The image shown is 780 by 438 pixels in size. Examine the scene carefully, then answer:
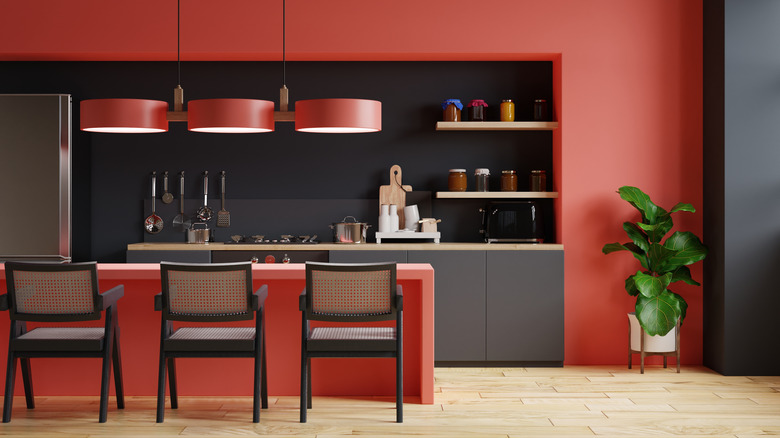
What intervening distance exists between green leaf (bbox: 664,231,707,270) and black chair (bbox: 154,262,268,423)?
2.94 metres

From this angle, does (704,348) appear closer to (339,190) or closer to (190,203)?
(339,190)

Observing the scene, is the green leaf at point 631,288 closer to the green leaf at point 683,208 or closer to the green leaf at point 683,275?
the green leaf at point 683,275

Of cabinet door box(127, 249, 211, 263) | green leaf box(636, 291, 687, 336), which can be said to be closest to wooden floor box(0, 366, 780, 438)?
green leaf box(636, 291, 687, 336)

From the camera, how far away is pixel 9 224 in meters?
5.70

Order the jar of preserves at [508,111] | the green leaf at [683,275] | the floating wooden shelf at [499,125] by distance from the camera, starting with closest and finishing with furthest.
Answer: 1. the green leaf at [683,275]
2. the floating wooden shelf at [499,125]
3. the jar of preserves at [508,111]

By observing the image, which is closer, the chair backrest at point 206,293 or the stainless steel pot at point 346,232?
the chair backrest at point 206,293

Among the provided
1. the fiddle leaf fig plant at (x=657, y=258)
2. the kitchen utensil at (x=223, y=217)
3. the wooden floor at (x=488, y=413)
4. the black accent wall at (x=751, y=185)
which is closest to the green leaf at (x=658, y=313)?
the fiddle leaf fig plant at (x=657, y=258)

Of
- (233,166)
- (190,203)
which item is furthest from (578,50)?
(190,203)

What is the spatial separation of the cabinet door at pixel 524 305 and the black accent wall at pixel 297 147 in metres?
0.60

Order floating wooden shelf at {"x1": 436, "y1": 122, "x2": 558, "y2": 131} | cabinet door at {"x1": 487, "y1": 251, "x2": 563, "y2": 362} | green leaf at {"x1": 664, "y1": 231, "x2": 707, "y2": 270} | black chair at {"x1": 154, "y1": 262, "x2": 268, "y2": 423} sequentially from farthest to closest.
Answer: floating wooden shelf at {"x1": 436, "y1": 122, "x2": 558, "y2": 131} < cabinet door at {"x1": 487, "y1": 251, "x2": 563, "y2": 362} < green leaf at {"x1": 664, "y1": 231, "x2": 707, "y2": 270} < black chair at {"x1": 154, "y1": 262, "x2": 268, "y2": 423}

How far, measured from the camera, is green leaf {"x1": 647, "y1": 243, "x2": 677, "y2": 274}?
16.9 feet

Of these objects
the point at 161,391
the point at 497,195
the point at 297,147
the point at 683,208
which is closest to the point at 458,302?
the point at 497,195

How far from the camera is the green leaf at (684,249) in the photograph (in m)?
5.11

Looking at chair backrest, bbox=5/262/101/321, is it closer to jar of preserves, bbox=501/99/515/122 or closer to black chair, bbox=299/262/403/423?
black chair, bbox=299/262/403/423
